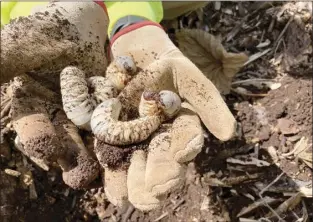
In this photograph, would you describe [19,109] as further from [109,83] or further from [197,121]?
[197,121]

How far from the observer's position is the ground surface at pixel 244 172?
1.91 metres

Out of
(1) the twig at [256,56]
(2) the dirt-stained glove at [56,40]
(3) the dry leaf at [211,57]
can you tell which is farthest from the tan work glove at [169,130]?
(1) the twig at [256,56]

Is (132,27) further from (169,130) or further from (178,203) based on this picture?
(178,203)

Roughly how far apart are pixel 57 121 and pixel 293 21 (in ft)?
3.93

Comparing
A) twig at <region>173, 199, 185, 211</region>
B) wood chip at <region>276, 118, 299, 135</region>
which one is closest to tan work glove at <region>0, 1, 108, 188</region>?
twig at <region>173, 199, 185, 211</region>

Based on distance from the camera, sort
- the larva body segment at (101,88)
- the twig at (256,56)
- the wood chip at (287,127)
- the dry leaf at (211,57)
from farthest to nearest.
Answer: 1. the twig at (256,56)
2. the dry leaf at (211,57)
3. the wood chip at (287,127)
4. the larva body segment at (101,88)

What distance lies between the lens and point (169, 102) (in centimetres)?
141

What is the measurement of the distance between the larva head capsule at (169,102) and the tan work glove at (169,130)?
0.03 metres

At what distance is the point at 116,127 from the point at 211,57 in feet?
3.01

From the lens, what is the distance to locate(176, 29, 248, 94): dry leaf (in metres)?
2.15

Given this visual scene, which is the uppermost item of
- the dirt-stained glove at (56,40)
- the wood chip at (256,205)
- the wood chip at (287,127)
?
the dirt-stained glove at (56,40)

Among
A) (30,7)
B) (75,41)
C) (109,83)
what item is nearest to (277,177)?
(109,83)

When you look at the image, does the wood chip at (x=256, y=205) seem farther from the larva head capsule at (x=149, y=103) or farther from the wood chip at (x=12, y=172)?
the wood chip at (x=12, y=172)

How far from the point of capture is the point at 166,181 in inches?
53.1
